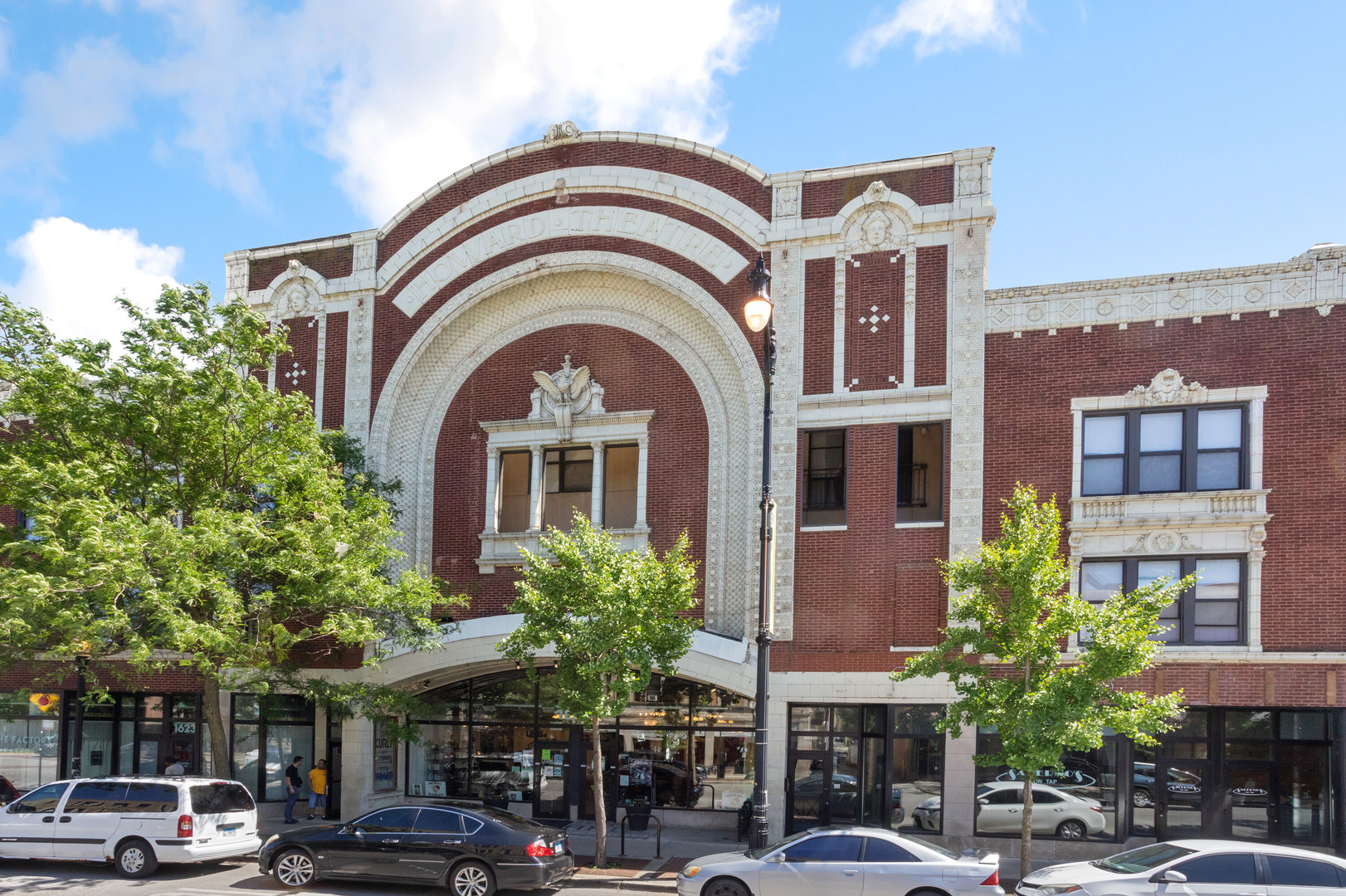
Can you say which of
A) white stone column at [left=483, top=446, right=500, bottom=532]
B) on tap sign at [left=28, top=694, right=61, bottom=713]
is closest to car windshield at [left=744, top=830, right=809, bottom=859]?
white stone column at [left=483, top=446, right=500, bottom=532]

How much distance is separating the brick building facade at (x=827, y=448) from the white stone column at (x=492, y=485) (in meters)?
0.08

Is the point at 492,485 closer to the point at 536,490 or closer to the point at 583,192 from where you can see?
the point at 536,490

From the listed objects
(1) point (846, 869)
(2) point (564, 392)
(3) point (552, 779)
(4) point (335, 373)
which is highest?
(4) point (335, 373)

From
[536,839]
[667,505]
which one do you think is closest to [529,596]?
[536,839]

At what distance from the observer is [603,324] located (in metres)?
23.0

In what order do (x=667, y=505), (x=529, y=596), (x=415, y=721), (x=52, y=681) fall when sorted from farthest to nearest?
(x=415, y=721)
(x=667, y=505)
(x=52, y=681)
(x=529, y=596)

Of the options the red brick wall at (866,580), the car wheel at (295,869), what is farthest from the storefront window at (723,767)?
the car wheel at (295,869)

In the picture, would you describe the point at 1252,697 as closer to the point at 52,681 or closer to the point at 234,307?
the point at 234,307

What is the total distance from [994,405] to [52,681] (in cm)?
1893

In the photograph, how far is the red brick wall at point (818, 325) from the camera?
20.7 metres

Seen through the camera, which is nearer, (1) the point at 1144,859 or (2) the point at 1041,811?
(1) the point at 1144,859

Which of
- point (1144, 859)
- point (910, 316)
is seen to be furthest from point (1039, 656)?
point (910, 316)

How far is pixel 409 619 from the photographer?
19.8 m

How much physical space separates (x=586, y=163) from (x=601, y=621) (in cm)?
→ 1130
